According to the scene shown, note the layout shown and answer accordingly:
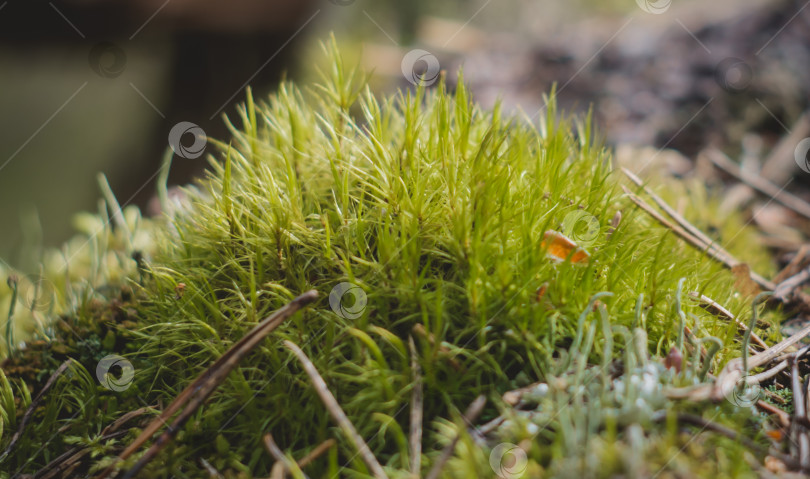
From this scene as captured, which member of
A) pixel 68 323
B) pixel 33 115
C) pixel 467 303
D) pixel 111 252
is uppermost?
pixel 33 115

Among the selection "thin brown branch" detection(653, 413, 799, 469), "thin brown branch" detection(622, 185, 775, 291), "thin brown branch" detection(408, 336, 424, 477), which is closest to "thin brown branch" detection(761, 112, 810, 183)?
"thin brown branch" detection(622, 185, 775, 291)

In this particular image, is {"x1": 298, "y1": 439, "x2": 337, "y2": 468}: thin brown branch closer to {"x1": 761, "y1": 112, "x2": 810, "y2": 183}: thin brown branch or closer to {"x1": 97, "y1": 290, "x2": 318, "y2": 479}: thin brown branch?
{"x1": 97, "y1": 290, "x2": 318, "y2": 479}: thin brown branch

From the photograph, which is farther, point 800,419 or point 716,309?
point 716,309

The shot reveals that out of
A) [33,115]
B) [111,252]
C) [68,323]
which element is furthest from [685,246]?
[33,115]

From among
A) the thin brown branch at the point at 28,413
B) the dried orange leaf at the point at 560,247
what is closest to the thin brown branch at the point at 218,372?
the thin brown branch at the point at 28,413

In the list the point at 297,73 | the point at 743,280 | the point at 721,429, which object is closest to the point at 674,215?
the point at 743,280

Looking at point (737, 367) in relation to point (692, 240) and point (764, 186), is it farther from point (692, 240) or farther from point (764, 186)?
point (764, 186)

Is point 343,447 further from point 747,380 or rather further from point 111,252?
point 111,252
